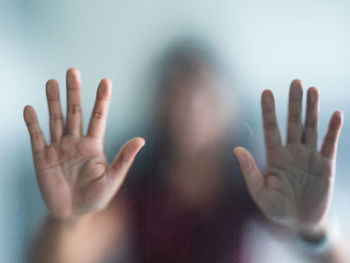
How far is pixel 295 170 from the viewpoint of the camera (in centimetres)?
64

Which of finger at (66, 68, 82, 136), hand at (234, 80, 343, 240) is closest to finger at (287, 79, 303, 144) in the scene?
hand at (234, 80, 343, 240)

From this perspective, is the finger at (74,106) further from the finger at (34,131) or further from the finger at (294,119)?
the finger at (294,119)

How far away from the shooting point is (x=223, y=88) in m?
0.65

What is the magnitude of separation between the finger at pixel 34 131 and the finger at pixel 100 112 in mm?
89

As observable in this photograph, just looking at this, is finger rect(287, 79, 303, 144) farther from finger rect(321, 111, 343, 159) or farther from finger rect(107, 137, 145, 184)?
finger rect(107, 137, 145, 184)

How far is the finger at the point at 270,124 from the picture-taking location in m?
0.64

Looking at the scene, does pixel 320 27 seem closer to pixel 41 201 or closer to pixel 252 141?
pixel 252 141

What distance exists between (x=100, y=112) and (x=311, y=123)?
1.25 ft

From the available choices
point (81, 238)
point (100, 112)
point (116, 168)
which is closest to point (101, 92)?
point (100, 112)

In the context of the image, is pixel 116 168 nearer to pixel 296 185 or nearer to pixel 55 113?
pixel 55 113

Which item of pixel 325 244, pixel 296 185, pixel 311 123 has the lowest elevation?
pixel 325 244

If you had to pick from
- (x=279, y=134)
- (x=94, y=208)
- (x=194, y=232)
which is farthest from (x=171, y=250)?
(x=279, y=134)

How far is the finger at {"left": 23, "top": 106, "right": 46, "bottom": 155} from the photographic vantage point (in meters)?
0.63

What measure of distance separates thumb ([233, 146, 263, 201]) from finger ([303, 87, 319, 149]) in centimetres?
10
